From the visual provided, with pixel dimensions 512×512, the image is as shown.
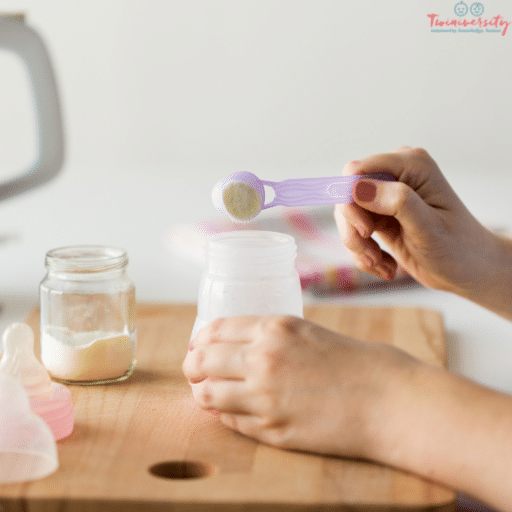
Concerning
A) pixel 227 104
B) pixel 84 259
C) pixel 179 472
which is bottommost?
pixel 179 472

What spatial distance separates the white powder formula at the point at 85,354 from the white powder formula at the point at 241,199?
173mm

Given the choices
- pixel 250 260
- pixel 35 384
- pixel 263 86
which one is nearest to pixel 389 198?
pixel 250 260

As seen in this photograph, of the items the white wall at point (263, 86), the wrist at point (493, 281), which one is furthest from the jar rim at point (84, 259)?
the white wall at point (263, 86)

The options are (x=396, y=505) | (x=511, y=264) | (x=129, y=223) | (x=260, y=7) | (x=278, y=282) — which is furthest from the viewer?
(x=260, y=7)

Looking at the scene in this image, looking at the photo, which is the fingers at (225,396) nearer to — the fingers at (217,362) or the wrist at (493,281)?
the fingers at (217,362)

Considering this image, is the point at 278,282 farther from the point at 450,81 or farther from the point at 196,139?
the point at 196,139

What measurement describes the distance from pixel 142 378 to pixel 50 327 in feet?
0.35

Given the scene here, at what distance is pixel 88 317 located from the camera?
72cm

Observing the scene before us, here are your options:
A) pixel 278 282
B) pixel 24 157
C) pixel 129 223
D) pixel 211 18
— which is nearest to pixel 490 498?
pixel 278 282

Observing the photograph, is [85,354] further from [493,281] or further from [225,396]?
[493,281]

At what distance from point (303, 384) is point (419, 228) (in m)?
0.30

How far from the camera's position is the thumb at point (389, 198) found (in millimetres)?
718

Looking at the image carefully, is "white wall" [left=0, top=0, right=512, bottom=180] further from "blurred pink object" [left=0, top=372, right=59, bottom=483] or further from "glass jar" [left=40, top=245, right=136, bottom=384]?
"blurred pink object" [left=0, top=372, right=59, bottom=483]

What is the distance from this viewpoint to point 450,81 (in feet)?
5.96
